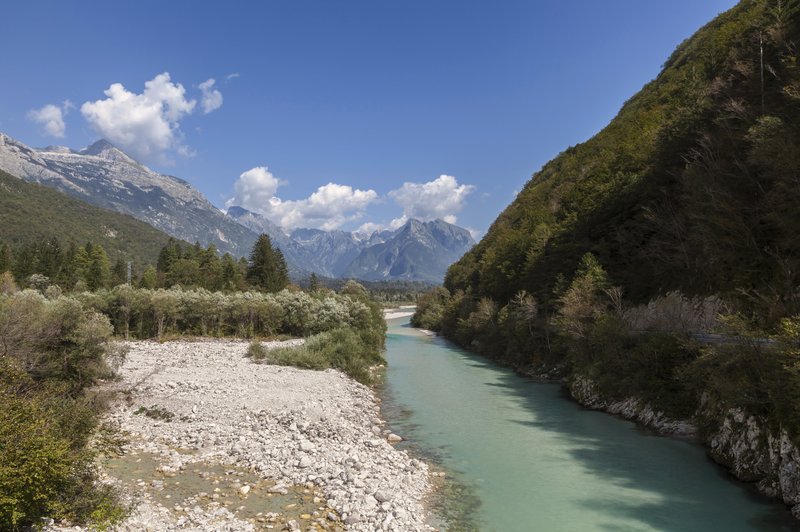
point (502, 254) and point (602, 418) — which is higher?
point (502, 254)

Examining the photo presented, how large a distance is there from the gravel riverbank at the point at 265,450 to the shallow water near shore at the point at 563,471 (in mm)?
2011

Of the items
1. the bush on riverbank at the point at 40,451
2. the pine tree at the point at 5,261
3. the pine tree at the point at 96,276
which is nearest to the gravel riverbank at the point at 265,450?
the bush on riverbank at the point at 40,451

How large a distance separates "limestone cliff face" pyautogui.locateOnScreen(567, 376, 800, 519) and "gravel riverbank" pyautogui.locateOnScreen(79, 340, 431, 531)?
1180cm

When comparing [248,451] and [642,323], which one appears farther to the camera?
[642,323]

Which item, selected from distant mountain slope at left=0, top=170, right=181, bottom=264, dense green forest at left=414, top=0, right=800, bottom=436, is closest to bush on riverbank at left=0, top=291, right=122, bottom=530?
dense green forest at left=414, top=0, right=800, bottom=436

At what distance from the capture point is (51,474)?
10.4 metres

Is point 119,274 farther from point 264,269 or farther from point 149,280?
point 264,269

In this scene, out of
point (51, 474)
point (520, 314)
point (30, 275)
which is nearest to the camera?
point (51, 474)

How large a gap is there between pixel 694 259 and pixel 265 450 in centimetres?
3092

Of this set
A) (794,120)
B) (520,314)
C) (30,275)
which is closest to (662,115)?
Answer: (520,314)

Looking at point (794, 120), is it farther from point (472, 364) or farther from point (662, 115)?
point (662, 115)

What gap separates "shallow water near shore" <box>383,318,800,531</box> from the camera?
1402 cm

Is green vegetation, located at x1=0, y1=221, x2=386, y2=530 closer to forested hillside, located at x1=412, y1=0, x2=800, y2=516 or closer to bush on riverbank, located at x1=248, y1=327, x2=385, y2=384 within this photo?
bush on riverbank, located at x1=248, y1=327, x2=385, y2=384

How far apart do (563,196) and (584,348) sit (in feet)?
145
